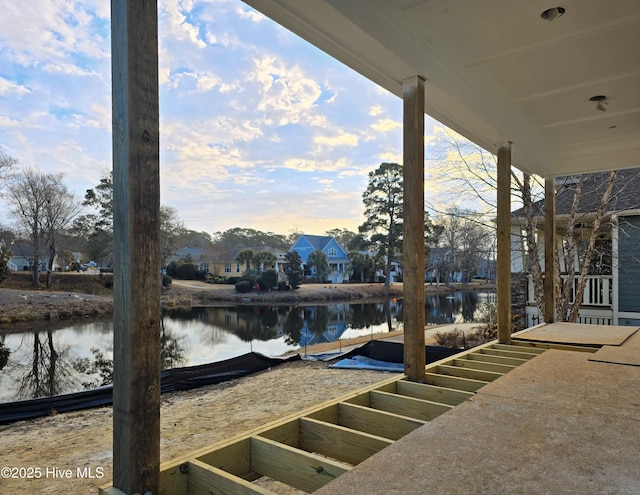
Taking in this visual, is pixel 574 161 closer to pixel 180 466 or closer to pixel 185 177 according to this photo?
pixel 180 466

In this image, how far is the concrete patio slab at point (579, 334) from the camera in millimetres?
4012

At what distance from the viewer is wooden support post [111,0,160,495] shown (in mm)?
1329

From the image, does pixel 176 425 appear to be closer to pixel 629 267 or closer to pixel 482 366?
pixel 482 366

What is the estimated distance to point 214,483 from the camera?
1.49 meters

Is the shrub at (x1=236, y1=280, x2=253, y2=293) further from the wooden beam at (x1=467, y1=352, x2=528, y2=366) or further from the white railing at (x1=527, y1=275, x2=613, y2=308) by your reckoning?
the wooden beam at (x1=467, y1=352, x2=528, y2=366)

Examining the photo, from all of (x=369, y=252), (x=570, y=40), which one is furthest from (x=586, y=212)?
(x=369, y=252)

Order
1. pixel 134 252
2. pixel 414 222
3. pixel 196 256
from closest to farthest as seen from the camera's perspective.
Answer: pixel 134 252 → pixel 414 222 → pixel 196 256

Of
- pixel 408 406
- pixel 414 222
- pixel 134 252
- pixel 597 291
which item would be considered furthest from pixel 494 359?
pixel 597 291

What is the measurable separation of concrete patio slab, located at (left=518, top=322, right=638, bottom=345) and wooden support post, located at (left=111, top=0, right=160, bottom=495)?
3.96m

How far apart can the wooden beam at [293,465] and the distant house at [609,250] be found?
894 centimetres

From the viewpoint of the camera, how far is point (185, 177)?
28.0m

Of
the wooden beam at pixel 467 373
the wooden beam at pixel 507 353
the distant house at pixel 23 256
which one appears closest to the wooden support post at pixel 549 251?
the wooden beam at pixel 507 353

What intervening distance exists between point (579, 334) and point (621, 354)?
116 cm

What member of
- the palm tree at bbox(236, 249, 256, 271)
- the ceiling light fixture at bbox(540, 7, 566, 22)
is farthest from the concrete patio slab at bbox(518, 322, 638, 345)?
the palm tree at bbox(236, 249, 256, 271)
